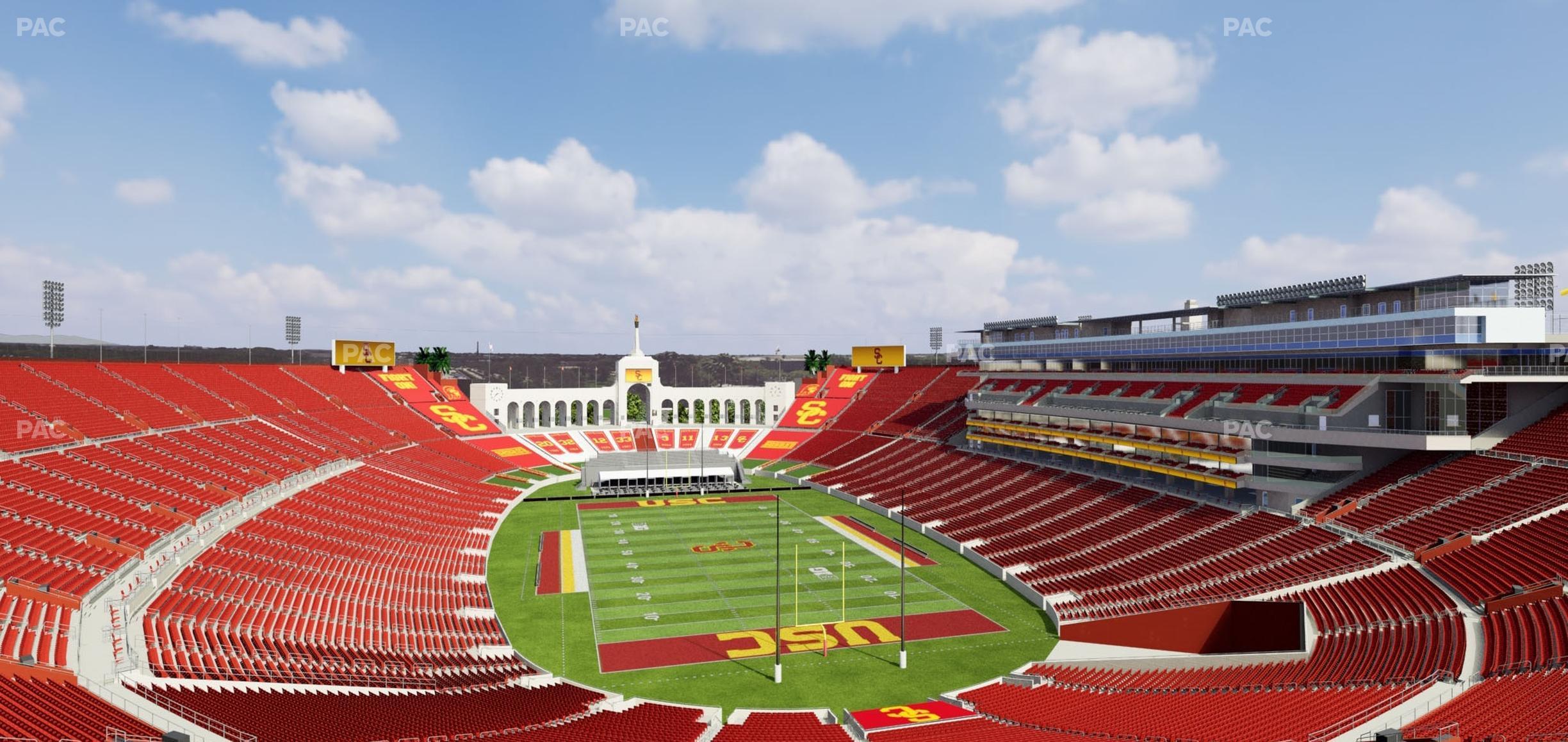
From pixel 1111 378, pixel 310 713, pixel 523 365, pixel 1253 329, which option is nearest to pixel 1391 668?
pixel 1253 329

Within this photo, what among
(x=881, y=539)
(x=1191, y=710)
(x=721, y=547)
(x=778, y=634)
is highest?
(x=778, y=634)

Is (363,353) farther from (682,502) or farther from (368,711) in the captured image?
(368,711)

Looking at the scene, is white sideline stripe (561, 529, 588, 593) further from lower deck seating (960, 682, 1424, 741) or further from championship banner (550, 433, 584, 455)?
championship banner (550, 433, 584, 455)

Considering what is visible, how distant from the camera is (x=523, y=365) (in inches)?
6407

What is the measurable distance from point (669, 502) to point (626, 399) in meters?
34.2

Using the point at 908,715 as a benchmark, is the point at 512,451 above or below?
above

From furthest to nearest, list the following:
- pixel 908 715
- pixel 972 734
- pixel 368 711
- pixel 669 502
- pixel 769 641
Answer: pixel 669 502, pixel 769 641, pixel 908 715, pixel 972 734, pixel 368 711

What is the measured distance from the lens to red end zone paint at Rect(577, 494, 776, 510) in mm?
66250

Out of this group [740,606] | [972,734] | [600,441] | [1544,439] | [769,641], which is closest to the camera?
[972,734]

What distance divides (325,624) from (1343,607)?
39.8 m

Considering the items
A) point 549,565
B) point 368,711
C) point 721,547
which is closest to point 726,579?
point 721,547

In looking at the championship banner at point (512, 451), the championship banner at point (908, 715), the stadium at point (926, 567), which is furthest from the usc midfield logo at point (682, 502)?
the championship banner at point (908, 715)

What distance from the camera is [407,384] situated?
307 ft

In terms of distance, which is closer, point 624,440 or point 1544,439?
point 1544,439
